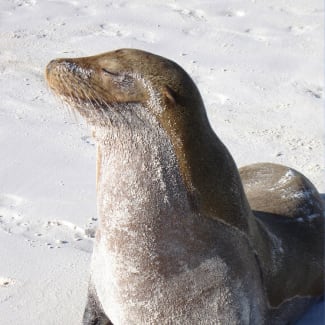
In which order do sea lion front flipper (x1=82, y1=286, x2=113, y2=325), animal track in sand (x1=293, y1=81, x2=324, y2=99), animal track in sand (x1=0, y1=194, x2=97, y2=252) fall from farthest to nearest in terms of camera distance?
animal track in sand (x1=293, y1=81, x2=324, y2=99) → animal track in sand (x1=0, y1=194, x2=97, y2=252) → sea lion front flipper (x1=82, y1=286, x2=113, y2=325)

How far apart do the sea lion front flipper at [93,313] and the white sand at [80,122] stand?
0.28 meters

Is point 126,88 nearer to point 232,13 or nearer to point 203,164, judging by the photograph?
point 203,164

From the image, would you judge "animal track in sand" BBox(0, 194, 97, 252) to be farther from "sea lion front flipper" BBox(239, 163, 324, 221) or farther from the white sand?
"sea lion front flipper" BBox(239, 163, 324, 221)

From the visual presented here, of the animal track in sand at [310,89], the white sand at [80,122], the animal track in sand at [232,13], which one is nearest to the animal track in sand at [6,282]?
the white sand at [80,122]

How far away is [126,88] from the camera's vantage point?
2.64m

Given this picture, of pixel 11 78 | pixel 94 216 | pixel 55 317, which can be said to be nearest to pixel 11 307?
pixel 55 317

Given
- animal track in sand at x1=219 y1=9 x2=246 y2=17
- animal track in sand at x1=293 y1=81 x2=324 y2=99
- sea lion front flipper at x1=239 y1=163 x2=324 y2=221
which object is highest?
animal track in sand at x1=219 y1=9 x2=246 y2=17

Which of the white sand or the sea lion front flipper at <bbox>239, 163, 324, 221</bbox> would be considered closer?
the sea lion front flipper at <bbox>239, 163, 324, 221</bbox>

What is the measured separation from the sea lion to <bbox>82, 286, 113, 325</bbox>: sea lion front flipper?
10 centimetres

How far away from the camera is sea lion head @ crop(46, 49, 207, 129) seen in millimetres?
2617

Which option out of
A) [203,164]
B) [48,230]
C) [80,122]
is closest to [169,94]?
[203,164]

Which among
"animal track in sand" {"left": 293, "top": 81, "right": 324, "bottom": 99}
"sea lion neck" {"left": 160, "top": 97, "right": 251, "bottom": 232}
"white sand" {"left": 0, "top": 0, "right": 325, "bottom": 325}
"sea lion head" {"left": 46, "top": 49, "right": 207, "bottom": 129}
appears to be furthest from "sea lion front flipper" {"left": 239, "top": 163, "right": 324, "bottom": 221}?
"animal track in sand" {"left": 293, "top": 81, "right": 324, "bottom": 99}

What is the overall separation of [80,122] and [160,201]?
8.57ft

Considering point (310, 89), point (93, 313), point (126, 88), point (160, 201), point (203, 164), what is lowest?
point (93, 313)
